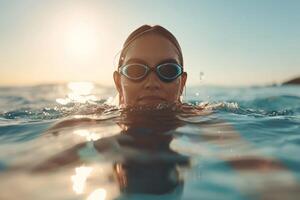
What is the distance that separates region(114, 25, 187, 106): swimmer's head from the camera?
5969 millimetres

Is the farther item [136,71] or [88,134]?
[136,71]

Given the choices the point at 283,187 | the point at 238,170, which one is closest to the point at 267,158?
the point at 238,170

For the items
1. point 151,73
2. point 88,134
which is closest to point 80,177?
point 88,134

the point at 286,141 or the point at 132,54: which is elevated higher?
the point at 132,54

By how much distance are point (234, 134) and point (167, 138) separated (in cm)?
91

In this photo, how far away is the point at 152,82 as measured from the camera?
5.91m

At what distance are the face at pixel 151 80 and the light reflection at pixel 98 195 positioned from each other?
10.6ft

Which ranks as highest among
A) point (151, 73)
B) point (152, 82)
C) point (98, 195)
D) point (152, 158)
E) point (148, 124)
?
point (151, 73)

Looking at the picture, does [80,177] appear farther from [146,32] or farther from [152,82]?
[146,32]

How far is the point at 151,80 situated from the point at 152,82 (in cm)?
6

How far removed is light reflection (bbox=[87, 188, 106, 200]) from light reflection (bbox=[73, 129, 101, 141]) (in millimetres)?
1717

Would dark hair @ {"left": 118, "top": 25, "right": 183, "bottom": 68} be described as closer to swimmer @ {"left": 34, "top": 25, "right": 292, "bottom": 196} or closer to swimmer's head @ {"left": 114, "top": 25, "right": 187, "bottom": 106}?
swimmer @ {"left": 34, "top": 25, "right": 292, "bottom": 196}

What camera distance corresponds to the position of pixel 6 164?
3.66 m

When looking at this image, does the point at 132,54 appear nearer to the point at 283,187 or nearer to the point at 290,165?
the point at 290,165
